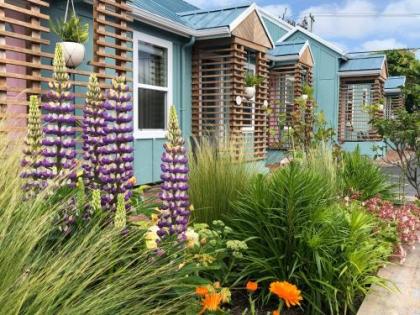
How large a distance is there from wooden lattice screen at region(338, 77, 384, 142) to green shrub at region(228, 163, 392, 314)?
13203 mm

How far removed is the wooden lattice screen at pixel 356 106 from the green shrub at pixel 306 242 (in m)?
13.2

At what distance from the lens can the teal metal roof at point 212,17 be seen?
808 cm

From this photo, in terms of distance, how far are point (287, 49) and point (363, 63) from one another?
512 centimetres

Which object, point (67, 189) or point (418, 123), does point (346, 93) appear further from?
point (67, 189)

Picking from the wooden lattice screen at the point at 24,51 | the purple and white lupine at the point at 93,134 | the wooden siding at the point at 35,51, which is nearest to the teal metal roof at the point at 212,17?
the wooden siding at the point at 35,51

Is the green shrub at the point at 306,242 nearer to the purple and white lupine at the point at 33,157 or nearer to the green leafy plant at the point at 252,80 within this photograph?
the purple and white lupine at the point at 33,157

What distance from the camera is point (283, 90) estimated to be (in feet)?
41.3

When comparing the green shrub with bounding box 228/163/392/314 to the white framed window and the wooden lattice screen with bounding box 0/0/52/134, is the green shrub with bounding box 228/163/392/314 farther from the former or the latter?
the white framed window

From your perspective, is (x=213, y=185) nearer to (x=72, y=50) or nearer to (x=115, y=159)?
Result: (x=115, y=159)

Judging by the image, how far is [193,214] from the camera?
3.30 meters

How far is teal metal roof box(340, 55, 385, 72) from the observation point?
15.2 meters

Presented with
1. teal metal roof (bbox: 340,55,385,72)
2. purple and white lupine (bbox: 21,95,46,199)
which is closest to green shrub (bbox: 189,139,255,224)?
purple and white lupine (bbox: 21,95,46,199)

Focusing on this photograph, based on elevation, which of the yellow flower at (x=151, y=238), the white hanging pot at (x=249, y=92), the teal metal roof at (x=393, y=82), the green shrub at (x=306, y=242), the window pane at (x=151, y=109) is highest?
the teal metal roof at (x=393, y=82)

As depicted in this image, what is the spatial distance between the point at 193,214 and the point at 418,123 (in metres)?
3.66
